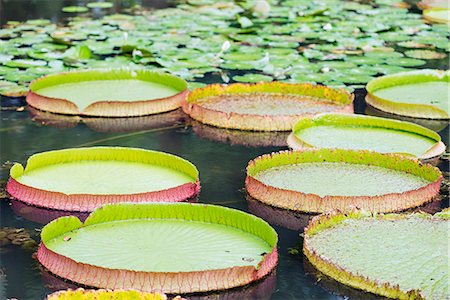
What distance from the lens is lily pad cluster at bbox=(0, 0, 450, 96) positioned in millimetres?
6266

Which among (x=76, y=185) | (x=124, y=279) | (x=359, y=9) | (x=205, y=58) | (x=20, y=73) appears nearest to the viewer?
(x=124, y=279)

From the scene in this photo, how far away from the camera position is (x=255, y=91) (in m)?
5.64

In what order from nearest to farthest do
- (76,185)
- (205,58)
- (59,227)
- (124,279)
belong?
(124,279), (59,227), (76,185), (205,58)

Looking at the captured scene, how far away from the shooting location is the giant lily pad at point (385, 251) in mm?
3160

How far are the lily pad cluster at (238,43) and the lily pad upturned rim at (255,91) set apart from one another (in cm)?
41

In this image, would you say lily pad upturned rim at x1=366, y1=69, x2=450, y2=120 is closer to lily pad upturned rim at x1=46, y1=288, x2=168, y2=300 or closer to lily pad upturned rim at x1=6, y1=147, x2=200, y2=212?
lily pad upturned rim at x1=6, y1=147, x2=200, y2=212

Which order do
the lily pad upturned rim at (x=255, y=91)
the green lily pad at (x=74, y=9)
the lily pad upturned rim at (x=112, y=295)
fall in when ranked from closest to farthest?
the lily pad upturned rim at (x=112, y=295) → the lily pad upturned rim at (x=255, y=91) → the green lily pad at (x=74, y=9)

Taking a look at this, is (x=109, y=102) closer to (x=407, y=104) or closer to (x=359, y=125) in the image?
(x=359, y=125)

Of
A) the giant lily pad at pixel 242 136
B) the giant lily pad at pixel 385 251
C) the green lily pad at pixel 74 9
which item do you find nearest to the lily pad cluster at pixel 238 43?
the green lily pad at pixel 74 9

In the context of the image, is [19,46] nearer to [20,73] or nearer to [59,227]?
[20,73]

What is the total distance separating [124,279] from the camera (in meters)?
3.12

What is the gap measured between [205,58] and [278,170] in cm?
246

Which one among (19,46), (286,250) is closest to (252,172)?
(286,250)

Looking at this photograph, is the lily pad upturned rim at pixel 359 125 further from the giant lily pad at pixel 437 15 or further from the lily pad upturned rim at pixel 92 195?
the giant lily pad at pixel 437 15
